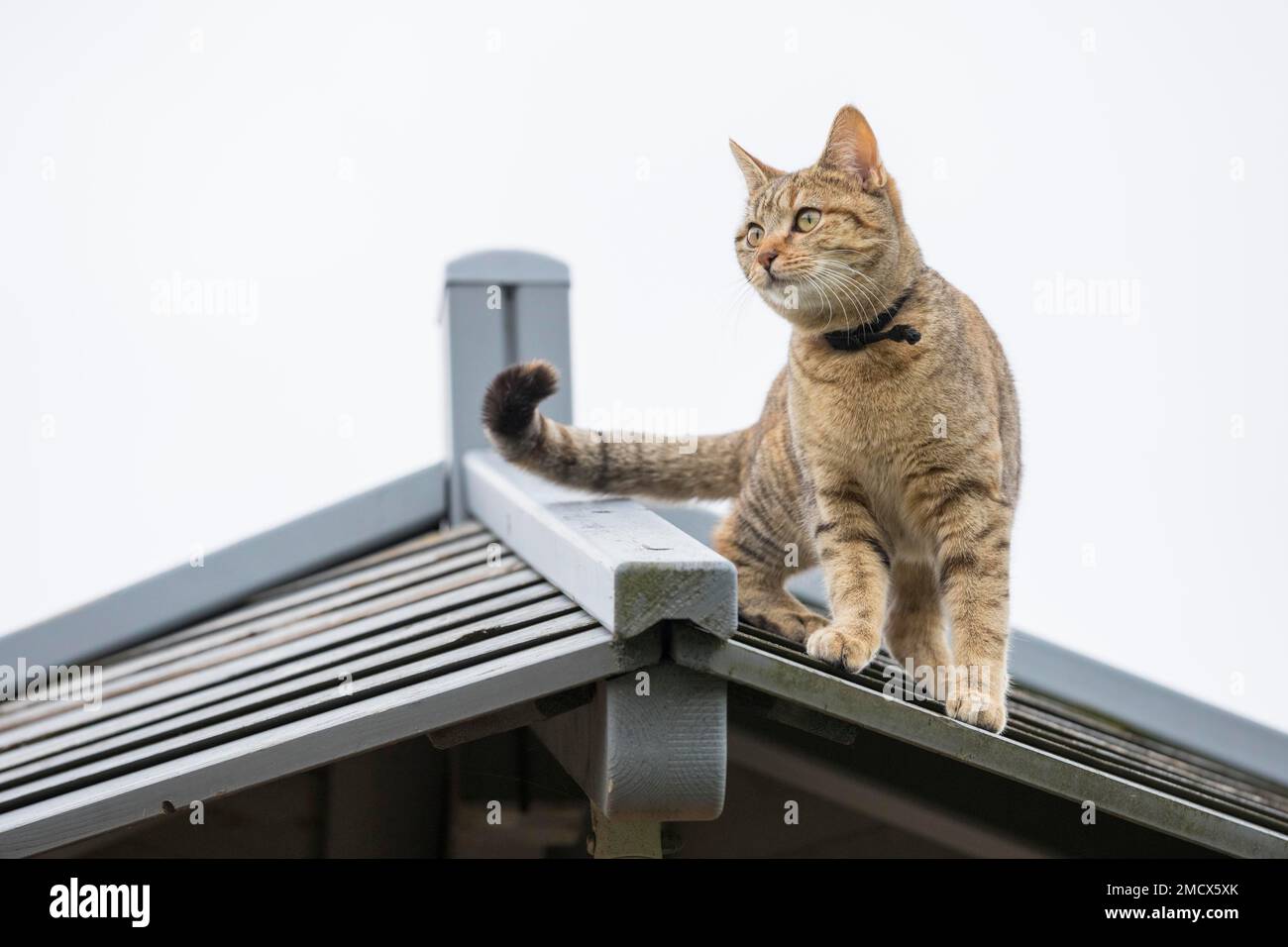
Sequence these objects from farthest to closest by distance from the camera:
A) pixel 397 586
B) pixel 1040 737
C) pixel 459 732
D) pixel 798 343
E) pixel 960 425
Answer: pixel 397 586, pixel 798 343, pixel 960 425, pixel 1040 737, pixel 459 732

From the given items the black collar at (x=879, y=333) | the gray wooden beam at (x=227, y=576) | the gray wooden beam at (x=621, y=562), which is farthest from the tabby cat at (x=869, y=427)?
the gray wooden beam at (x=227, y=576)

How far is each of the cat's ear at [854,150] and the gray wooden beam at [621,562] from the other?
108 centimetres

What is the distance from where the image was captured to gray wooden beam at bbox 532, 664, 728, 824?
2596 mm

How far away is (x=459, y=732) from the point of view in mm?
2830

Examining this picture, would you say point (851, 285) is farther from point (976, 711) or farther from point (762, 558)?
point (976, 711)

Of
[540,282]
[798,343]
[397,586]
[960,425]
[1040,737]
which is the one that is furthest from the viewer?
[540,282]

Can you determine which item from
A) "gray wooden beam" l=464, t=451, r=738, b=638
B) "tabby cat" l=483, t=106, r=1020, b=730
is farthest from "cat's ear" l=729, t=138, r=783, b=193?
"gray wooden beam" l=464, t=451, r=738, b=638

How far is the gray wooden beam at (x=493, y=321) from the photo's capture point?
18.0 ft

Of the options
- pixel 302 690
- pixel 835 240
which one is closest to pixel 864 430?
pixel 835 240

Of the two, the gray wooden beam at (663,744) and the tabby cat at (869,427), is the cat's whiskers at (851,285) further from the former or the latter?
the gray wooden beam at (663,744)

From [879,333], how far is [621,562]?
133cm

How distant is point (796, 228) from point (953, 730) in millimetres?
1438
